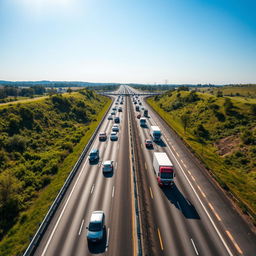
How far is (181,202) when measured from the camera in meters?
22.9

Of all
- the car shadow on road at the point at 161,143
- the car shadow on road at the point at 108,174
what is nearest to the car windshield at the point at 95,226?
the car shadow on road at the point at 108,174

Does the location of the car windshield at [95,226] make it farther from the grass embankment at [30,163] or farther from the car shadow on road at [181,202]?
the car shadow on road at [181,202]

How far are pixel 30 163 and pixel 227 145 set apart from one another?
50.3 meters

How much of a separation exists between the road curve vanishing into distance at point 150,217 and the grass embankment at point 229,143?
3.65 metres

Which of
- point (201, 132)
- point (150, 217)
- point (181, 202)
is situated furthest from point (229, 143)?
point (150, 217)

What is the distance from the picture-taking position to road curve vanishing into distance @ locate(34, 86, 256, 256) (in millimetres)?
16484

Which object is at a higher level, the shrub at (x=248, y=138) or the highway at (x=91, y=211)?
the shrub at (x=248, y=138)

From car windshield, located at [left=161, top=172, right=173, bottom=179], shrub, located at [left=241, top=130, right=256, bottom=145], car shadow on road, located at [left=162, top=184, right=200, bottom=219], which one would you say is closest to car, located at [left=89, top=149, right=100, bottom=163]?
car windshield, located at [left=161, top=172, right=173, bottom=179]

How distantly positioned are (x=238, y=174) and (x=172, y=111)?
6040 cm

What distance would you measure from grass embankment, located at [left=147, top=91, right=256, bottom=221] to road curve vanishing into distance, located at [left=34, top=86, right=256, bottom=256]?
3652 millimetres

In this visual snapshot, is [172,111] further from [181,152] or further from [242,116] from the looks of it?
[181,152]

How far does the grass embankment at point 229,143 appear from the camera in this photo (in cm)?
2753

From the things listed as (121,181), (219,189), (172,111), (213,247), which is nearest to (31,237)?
(121,181)

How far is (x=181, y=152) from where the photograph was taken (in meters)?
39.5
